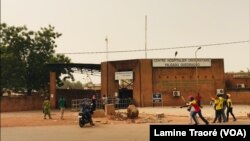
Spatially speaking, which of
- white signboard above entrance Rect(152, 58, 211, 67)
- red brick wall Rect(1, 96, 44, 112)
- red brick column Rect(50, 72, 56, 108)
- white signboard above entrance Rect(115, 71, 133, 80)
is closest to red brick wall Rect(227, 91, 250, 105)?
white signboard above entrance Rect(152, 58, 211, 67)

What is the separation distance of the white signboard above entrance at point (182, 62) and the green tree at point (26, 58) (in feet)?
39.5

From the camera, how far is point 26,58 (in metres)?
45.1

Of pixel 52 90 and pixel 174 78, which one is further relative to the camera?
pixel 52 90

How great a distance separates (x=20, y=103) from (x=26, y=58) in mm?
5774

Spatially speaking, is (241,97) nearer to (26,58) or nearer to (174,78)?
(174,78)

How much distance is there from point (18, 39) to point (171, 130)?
37.5m

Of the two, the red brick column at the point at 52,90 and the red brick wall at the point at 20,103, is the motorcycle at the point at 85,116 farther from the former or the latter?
the red brick wall at the point at 20,103

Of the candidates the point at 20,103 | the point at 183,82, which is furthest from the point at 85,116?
the point at 20,103

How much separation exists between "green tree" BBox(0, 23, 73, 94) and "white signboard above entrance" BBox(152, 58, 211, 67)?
1205 cm

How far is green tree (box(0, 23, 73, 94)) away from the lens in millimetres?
42688

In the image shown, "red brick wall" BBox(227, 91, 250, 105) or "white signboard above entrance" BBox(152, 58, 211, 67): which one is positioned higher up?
"white signboard above entrance" BBox(152, 58, 211, 67)

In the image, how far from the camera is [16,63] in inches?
1687

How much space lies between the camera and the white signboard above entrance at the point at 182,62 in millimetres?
38469

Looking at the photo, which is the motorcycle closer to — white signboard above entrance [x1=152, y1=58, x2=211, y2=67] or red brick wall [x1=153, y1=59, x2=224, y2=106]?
red brick wall [x1=153, y1=59, x2=224, y2=106]
